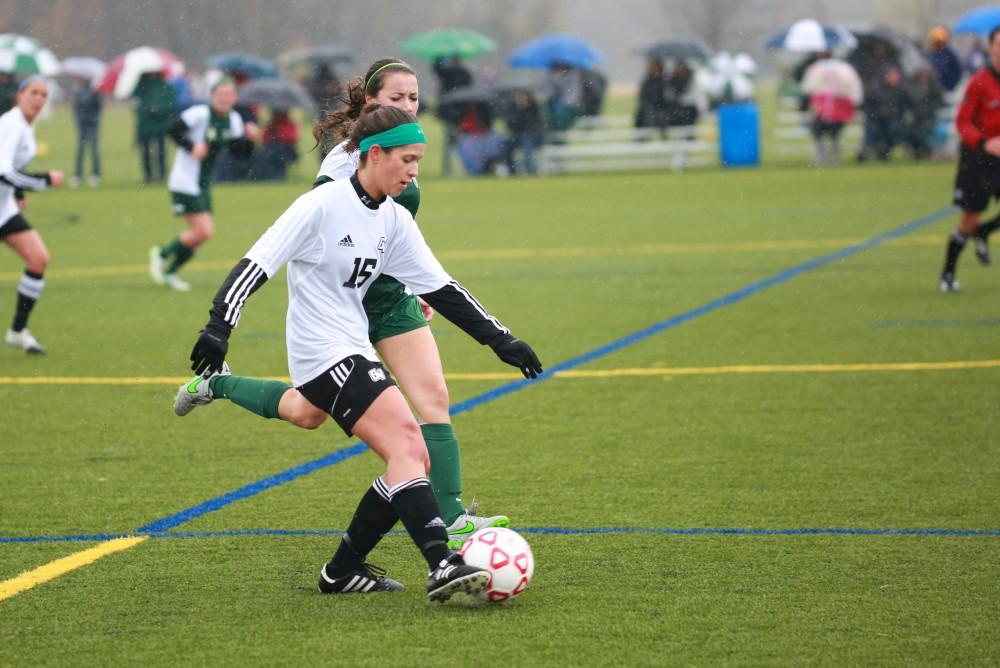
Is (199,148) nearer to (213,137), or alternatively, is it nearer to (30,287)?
(213,137)

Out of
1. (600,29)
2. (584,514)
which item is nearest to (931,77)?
(584,514)

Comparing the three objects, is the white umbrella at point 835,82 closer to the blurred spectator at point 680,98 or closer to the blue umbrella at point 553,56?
the blurred spectator at point 680,98

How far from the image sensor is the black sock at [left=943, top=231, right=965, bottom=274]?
1288 centimetres

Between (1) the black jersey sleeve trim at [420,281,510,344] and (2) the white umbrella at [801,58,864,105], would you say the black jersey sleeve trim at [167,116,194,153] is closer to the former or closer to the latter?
(1) the black jersey sleeve trim at [420,281,510,344]

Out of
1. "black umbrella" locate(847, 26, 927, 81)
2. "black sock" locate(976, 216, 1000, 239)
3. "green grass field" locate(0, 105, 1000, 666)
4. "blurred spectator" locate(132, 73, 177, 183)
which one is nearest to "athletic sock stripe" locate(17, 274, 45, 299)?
"green grass field" locate(0, 105, 1000, 666)

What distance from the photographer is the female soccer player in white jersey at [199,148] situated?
14250mm

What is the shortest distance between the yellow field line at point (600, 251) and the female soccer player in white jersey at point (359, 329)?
1152cm

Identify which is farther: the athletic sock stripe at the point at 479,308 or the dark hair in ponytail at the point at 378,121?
the athletic sock stripe at the point at 479,308

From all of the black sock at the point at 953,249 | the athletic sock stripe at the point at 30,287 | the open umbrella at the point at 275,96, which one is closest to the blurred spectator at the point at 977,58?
the open umbrella at the point at 275,96

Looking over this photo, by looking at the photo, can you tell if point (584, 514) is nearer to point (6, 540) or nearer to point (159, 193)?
point (6, 540)

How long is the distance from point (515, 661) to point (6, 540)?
251cm

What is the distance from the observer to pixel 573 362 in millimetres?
10195

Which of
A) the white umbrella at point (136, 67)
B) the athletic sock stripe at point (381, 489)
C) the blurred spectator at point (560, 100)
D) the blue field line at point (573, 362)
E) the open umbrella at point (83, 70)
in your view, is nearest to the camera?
the athletic sock stripe at point (381, 489)

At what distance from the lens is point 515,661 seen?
4352 millimetres
